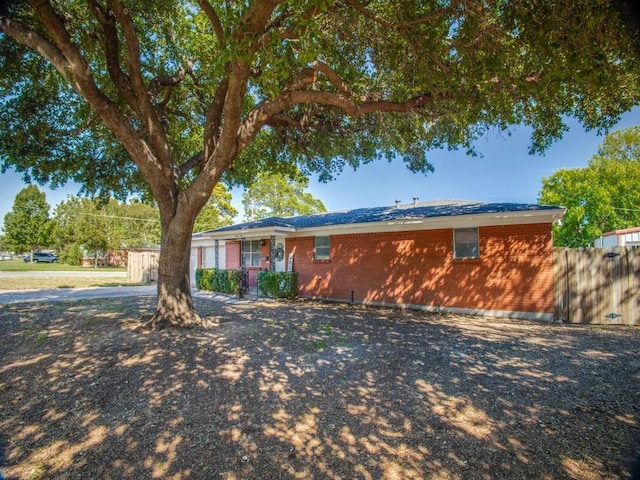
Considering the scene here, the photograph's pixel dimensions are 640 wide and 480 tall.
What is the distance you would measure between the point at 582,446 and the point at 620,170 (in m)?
36.0

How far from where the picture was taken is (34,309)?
32.4ft

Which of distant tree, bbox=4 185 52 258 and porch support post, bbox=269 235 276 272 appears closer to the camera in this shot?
porch support post, bbox=269 235 276 272

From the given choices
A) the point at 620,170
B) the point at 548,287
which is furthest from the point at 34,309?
the point at 620,170

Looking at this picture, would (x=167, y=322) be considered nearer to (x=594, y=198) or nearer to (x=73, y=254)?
(x=594, y=198)

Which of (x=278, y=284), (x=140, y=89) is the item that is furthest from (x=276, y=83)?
(x=278, y=284)

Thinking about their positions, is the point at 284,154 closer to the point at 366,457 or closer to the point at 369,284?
the point at 369,284

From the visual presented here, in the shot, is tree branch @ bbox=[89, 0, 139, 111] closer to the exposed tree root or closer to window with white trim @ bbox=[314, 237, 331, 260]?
the exposed tree root

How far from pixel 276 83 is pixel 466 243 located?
26.5ft

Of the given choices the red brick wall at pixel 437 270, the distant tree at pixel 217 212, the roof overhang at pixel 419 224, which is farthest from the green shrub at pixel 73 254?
the red brick wall at pixel 437 270

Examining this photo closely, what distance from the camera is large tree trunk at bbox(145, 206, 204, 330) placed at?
277 inches

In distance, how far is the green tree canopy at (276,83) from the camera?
4770 mm

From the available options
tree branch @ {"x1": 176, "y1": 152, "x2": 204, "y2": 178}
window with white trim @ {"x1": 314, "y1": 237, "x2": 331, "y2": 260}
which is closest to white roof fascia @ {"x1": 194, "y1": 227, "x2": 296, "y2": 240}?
window with white trim @ {"x1": 314, "y1": 237, "x2": 331, "y2": 260}

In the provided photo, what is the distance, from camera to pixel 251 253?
16.8 m

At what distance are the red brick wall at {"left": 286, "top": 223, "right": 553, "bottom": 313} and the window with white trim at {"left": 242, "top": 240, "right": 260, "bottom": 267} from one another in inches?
121
